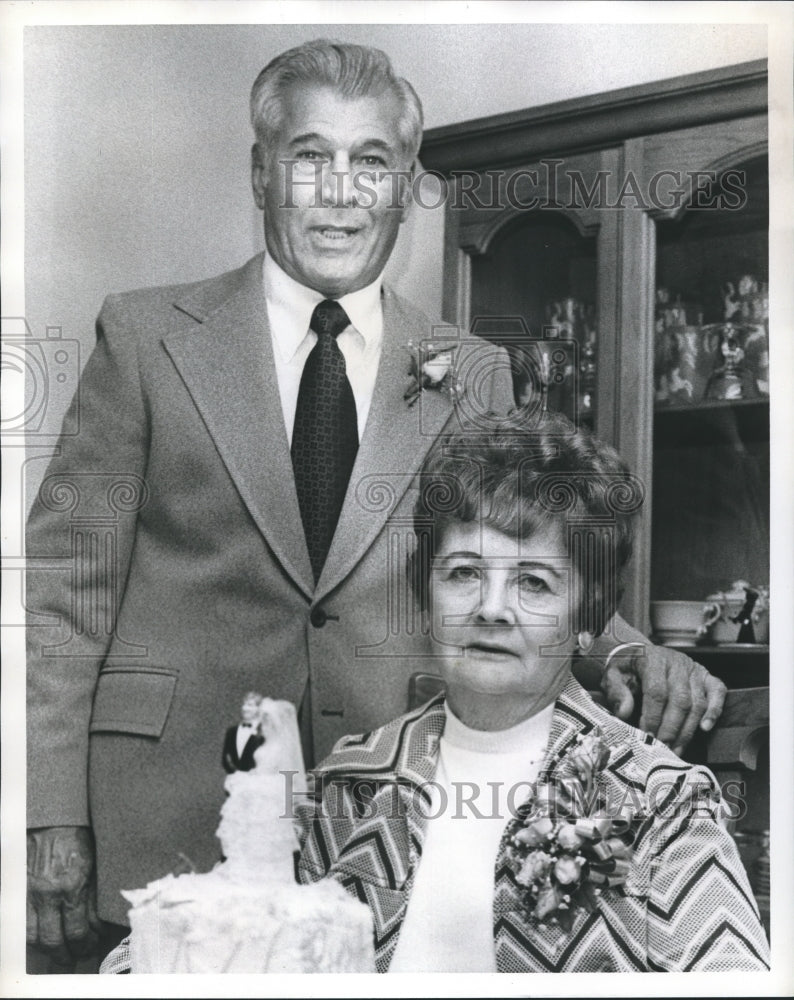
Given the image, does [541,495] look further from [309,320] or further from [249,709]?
[249,709]

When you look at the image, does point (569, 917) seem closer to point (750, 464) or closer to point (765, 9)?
point (750, 464)

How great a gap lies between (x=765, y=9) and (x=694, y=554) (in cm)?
108

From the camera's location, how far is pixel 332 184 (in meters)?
2.11

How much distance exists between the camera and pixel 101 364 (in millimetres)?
2117

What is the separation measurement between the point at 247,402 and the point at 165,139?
1.77 feet

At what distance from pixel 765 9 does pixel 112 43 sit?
128 centimetres

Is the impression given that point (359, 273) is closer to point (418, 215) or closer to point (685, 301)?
point (418, 215)

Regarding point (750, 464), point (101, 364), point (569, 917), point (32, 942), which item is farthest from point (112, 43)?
point (569, 917)

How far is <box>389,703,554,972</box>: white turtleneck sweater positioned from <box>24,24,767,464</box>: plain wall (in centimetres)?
84

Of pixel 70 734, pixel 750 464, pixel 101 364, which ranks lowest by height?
pixel 70 734

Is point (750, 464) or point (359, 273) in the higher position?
point (359, 273)

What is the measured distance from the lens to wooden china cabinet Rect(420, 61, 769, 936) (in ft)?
6.93

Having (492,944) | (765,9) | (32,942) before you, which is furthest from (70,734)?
(765,9)

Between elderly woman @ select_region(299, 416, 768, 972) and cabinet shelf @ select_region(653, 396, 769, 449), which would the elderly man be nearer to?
elderly woman @ select_region(299, 416, 768, 972)
